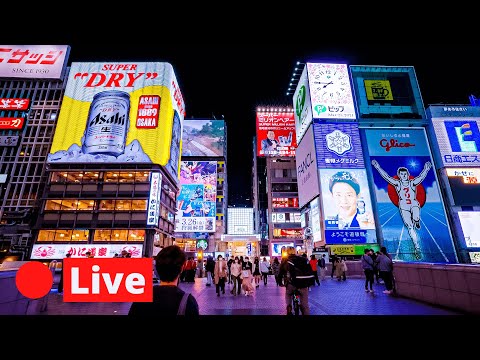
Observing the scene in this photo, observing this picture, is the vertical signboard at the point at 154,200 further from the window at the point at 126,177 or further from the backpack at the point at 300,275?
the backpack at the point at 300,275

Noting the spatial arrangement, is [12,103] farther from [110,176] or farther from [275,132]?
[275,132]

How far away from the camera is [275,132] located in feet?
183

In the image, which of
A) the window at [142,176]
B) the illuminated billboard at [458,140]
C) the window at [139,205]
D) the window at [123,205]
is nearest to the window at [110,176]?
the window at [142,176]

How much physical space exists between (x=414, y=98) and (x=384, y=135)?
25.6 feet

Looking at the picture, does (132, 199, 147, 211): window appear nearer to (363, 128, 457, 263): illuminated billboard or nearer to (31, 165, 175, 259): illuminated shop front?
(31, 165, 175, 259): illuminated shop front

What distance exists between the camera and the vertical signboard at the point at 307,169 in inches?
1180

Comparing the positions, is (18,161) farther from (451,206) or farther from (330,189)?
(451,206)

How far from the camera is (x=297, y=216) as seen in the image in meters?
55.1

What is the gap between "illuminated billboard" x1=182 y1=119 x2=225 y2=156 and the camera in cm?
6291

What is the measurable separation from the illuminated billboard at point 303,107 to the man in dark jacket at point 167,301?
104 ft
